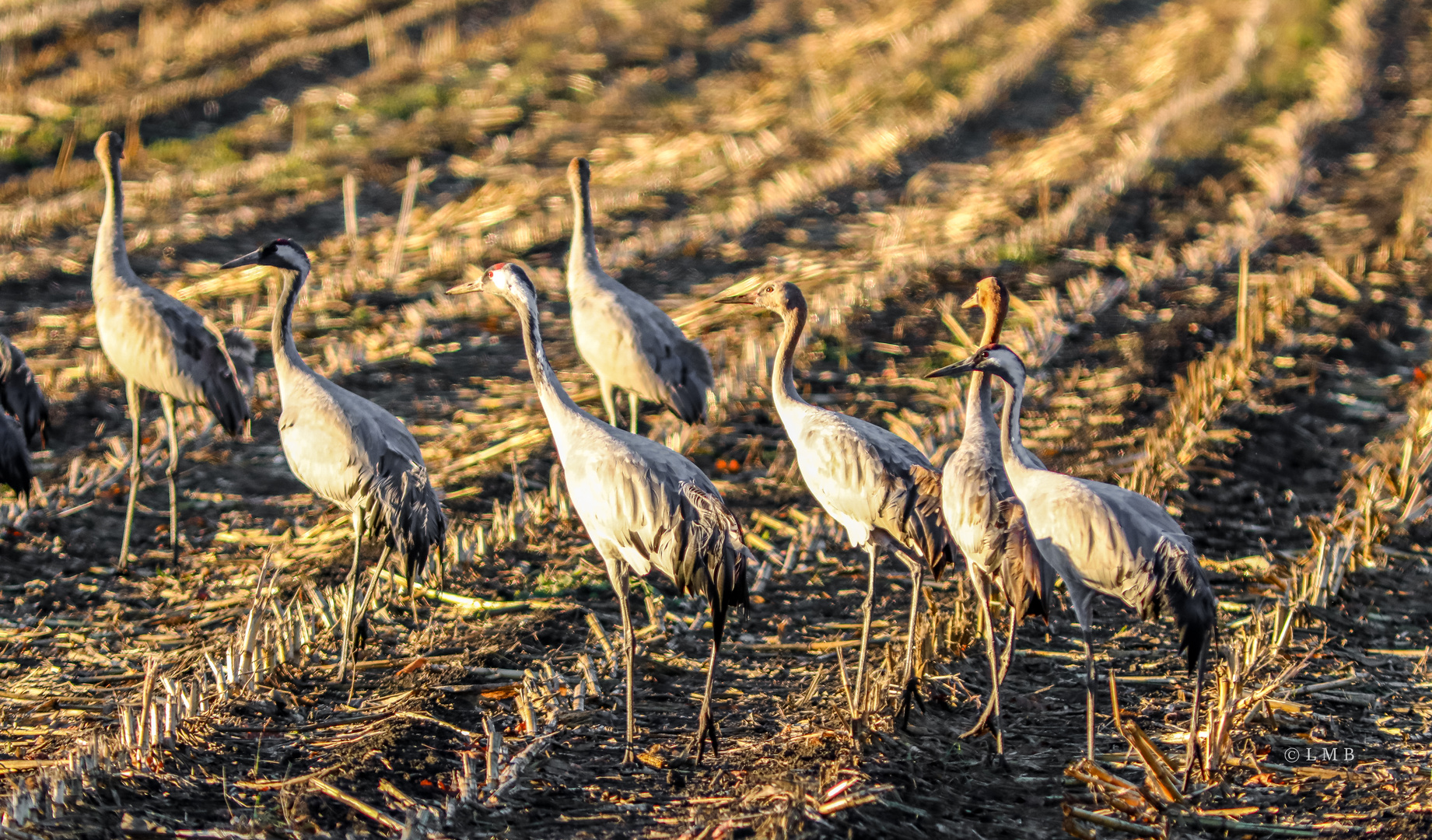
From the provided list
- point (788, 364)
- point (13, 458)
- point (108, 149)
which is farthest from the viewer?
point (108, 149)

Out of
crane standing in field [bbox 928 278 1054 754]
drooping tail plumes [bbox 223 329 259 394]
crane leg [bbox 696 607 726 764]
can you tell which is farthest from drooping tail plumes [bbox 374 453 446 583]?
crane standing in field [bbox 928 278 1054 754]

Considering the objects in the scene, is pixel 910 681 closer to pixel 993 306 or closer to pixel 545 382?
pixel 993 306

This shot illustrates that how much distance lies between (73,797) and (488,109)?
1341cm

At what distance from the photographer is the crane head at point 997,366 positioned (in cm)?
556

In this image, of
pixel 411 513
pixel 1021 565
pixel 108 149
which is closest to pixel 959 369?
pixel 1021 565

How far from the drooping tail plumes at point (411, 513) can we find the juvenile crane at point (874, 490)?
1652 mm

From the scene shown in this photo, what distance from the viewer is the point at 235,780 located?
4852mm

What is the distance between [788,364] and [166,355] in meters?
3.47

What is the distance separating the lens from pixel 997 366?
5.56 meters

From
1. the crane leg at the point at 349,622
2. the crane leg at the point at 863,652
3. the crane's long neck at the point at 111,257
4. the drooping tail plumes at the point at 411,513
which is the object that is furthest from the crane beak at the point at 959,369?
the crane's long neck at the point at 111,257

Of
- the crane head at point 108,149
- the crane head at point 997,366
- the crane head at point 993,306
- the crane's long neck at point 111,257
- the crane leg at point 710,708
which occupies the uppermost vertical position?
the crane head at point 108,149

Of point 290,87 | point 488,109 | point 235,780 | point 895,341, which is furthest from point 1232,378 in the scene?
point 290,87

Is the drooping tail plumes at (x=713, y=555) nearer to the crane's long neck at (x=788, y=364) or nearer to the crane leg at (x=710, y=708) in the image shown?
the crane leg at (x=710, y=708)

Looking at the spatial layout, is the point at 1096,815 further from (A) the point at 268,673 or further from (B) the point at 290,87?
(B) the point at 290,87
